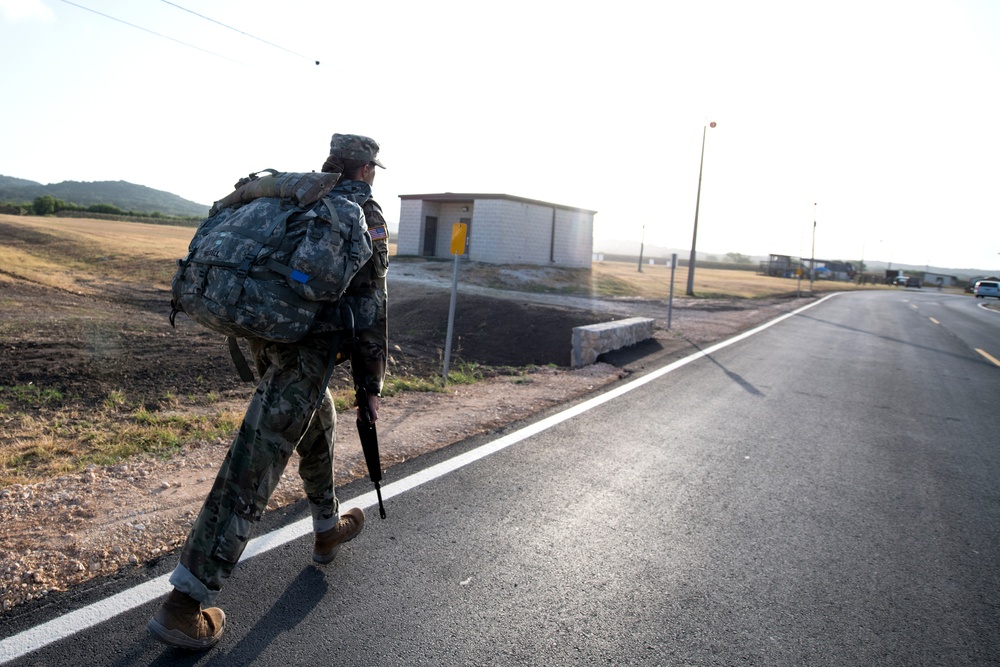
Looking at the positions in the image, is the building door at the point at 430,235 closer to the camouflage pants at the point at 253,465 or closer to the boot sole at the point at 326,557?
the boot sole at the point at 326,557

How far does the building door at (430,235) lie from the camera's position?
117 feet

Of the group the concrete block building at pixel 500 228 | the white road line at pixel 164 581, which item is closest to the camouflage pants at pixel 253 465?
the white road line at pixel 164 581

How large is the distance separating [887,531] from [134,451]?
4859mm

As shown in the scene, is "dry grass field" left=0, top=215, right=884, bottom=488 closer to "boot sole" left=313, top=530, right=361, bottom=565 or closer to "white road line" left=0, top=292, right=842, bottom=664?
"white road line" left=0, top=292, right=842, bottom=664

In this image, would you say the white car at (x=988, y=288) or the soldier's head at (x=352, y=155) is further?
the white car at (x=988, y=288)

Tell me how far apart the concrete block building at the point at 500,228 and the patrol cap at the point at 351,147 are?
28546mm

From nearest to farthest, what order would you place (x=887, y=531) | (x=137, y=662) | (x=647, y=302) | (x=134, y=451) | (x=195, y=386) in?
(x=137, y=662) → (x=887, y=531) → (x=134, y=451) → (x=195, y=386) → (x=647, y=302)

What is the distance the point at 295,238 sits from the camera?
245cm

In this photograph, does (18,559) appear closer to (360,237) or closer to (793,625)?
(360,237)

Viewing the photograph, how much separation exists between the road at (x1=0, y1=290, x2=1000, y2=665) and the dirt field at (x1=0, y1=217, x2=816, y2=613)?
328 mm

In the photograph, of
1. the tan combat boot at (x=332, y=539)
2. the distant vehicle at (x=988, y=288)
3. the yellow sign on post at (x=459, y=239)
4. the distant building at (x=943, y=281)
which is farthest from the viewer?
the distant building at (x=943, y=281)

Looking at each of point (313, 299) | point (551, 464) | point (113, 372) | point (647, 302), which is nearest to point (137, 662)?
point (313, 299)

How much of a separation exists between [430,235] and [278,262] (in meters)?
34.2

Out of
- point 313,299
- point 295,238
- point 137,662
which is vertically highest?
point 295,238
